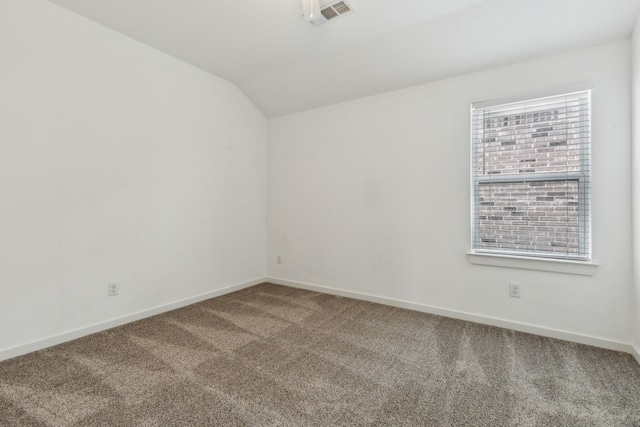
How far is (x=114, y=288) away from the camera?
2.63 m

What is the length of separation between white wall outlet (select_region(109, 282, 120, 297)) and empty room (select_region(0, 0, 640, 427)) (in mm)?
19

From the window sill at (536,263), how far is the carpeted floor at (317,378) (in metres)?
0.58

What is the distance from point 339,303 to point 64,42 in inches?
133

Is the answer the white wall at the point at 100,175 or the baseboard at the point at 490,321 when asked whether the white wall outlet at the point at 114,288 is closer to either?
the white wall at the point at 100,175

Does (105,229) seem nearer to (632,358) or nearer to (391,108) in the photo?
(391,108)

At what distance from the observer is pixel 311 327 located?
2.66m

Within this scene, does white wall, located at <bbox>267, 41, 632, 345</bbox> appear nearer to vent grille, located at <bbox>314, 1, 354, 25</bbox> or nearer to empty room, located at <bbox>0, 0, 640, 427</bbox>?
empty room, located at <bbox>0, 0, 640, 427</bbox>

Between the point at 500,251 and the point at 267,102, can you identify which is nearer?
the point at 500,251

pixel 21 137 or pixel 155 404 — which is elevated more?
pixel 21 137

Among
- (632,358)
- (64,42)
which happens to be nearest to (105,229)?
(64,42)

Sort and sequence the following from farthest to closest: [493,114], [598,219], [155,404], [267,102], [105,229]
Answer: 1. [267,102]
2. [493,114]
3. [105,229]
4. [598,219]
5. [155,404]

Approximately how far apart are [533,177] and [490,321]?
1.35 metres

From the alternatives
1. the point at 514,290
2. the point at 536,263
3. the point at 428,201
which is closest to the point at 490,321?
the point at 514,290

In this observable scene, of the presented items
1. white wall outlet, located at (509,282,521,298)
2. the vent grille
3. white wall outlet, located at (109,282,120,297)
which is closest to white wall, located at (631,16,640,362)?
white wall outlet, located at (509,282,521,298)
